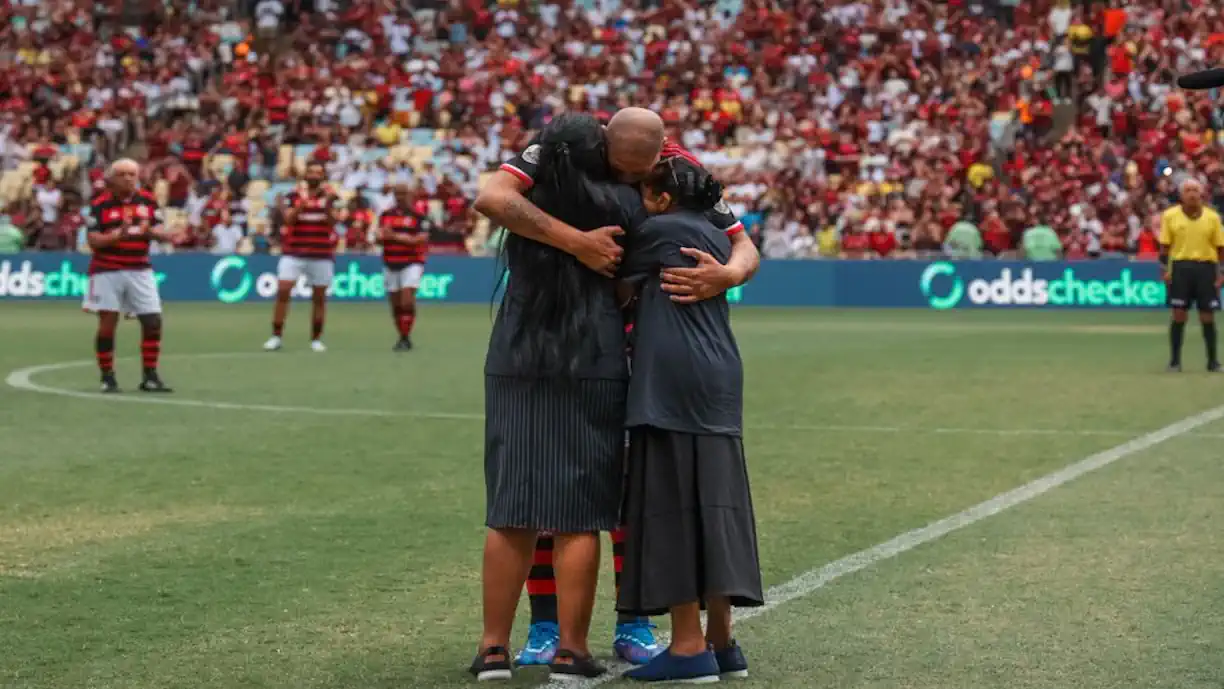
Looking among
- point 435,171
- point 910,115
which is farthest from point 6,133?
point 910,115

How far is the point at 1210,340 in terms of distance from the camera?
22625 mm

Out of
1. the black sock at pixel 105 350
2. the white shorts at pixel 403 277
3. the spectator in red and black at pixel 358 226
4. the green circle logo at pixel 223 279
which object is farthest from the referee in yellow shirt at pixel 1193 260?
the green circle logo at pixel 223 279

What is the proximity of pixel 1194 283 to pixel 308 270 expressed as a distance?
33.8 feet

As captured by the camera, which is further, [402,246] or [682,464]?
[402,246]

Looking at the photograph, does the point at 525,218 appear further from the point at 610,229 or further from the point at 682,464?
the point at 682,464

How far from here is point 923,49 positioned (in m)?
42.6

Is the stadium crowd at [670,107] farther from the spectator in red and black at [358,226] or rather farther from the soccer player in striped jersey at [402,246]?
the soccer player in striped jersey at [402,246]

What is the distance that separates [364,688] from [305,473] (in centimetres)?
626

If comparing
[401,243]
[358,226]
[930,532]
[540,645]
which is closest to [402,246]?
[401,243]

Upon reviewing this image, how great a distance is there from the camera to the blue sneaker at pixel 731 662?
679cm

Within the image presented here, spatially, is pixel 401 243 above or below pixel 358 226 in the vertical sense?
below

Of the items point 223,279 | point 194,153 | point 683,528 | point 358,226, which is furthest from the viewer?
point 194,153

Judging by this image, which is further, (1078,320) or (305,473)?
(1078,320)

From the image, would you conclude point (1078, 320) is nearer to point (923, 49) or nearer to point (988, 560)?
point (923, 49)
